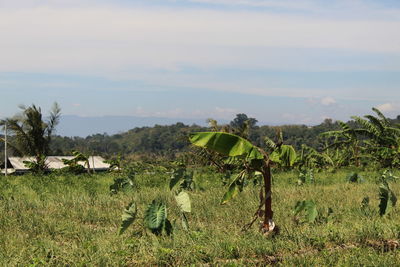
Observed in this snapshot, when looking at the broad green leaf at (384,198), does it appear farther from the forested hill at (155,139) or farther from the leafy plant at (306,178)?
the forested hill at (155,139)

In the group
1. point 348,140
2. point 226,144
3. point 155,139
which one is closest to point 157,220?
point 226,144

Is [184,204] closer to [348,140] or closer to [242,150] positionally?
[242,150]

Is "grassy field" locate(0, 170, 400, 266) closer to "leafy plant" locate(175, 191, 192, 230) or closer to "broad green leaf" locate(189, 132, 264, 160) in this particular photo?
"leafy plant" locate(175, 191, 192, 230)

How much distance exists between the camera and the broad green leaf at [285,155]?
7121 mm

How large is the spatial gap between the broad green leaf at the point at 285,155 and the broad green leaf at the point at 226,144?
1.64 feet

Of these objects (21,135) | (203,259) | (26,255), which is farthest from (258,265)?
(21,135)

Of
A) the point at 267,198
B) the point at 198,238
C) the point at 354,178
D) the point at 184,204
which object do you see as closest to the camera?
the point at 198,238

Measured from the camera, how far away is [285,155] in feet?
23.8

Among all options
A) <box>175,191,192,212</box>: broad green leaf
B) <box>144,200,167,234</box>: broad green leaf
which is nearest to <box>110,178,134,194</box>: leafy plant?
<box>175,191,192,212</box>: broad green leaf

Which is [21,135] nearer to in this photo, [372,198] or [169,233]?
[372,198]

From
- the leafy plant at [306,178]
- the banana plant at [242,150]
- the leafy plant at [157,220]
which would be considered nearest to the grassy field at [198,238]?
the leafy plant at [157,220]

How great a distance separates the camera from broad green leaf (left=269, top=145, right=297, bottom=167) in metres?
7.12

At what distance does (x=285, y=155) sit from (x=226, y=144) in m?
1.01

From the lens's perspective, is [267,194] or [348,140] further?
[348,140]
